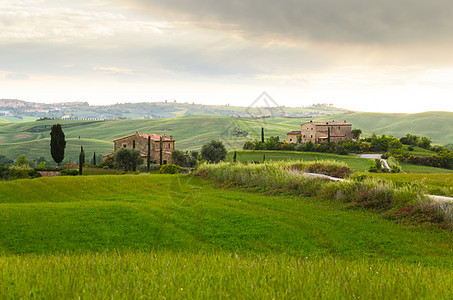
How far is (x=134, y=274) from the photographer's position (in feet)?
13.1

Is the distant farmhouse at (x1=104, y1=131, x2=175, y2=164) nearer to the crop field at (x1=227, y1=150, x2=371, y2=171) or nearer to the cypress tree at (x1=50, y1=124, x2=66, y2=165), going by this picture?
the cypress tree at (x1=50, y1=124, x2=66, y2=165)

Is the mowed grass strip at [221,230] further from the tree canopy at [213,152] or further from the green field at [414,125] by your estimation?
the green field at [414,125]

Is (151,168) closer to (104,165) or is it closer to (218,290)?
(104,165)

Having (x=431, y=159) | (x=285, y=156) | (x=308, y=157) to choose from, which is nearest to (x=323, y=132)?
(x=285, y=156)

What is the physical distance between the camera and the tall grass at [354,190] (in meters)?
13.1

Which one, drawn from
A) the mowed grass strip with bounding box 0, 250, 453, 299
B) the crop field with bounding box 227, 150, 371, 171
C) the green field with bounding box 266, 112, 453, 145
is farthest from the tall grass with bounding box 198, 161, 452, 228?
the green field with bounding box 266, 112, 453, 145

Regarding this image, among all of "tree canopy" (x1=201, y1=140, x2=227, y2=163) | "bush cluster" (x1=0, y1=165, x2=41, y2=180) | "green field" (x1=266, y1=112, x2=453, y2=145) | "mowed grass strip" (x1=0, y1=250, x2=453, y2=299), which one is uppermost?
"green field" (x1=266, y1=112, x2=453, y2=145)

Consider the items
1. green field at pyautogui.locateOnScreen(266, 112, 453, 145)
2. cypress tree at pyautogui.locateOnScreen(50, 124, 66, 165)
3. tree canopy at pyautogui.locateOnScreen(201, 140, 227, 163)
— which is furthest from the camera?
green field at pyautogui.locateOnScreen(266, 112, 453, 145)

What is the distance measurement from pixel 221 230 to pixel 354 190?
7665 millimetres

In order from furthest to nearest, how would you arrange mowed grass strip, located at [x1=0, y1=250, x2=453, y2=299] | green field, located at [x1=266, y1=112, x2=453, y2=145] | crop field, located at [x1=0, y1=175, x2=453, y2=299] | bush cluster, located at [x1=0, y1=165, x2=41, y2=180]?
1. green field, located at [x1=266, y1=112, x2=453, y2=145]
2. bush cluster, located at [x1=0, y1=165, x2=41, y2=180]
3. crop field, located at [x1=0, y1=175, x2=453, y2=299]
4. mowed grass strip, located at [x1=0, y1=250, x2=453, y2=299]

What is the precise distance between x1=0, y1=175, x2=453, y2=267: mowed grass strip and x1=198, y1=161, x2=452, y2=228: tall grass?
91 cm

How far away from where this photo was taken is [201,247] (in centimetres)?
1023

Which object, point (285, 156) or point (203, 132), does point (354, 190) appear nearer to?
point (285, 156)

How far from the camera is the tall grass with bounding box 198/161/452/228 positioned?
43.1ft
